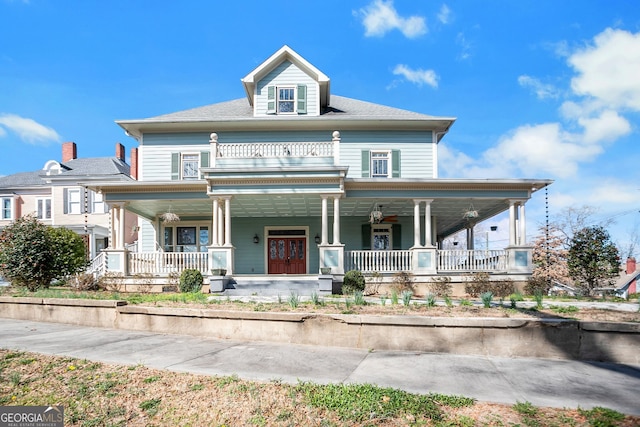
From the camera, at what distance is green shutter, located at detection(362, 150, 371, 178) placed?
19.1m

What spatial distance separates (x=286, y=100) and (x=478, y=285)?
39.2 feet

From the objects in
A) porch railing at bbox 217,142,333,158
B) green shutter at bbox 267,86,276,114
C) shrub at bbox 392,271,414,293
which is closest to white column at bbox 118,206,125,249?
porch railing at bbox 217,142,333,158

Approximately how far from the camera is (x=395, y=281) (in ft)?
52.0

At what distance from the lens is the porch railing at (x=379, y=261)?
54.3ft

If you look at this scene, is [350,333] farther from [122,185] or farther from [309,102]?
[309,102]

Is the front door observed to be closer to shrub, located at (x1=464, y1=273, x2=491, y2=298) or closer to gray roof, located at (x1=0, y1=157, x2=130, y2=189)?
shrub, located at (x1=464, y1=273, x2=491, y2=298)

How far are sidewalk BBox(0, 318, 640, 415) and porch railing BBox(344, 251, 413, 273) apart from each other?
996cm

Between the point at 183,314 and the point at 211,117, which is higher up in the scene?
the point at 211,117

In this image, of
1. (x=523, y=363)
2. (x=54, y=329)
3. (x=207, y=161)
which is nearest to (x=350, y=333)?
(x=523, y=363)

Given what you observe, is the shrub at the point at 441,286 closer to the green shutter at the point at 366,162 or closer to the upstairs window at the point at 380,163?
the upstairs window at the point at 380,163

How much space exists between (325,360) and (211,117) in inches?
637

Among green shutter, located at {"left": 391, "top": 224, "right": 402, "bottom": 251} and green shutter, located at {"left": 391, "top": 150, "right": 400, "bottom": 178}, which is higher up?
green shutter, located at {"left": 391, "top": 150, "right": 400, "bottom": 178}

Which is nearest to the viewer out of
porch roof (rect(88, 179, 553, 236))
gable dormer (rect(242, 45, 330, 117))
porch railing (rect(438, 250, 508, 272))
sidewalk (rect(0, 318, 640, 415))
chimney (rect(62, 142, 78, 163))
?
sidewalk (rect(0, 318, 640, 415))

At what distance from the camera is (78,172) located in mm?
29078
